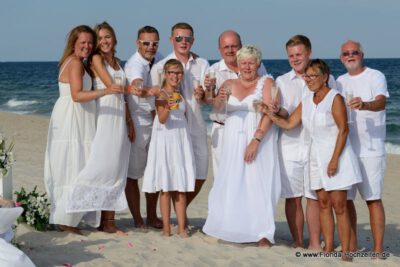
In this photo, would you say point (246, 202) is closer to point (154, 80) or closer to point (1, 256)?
point (154, 80)

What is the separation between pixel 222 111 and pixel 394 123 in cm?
1955

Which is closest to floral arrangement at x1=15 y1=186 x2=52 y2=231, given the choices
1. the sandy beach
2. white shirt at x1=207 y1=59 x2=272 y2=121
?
the sandy beach

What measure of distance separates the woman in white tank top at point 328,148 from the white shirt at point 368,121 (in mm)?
270

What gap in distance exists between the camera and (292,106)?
7.29 metres

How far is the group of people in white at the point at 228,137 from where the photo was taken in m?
6.95

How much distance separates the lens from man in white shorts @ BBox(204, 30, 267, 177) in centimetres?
759

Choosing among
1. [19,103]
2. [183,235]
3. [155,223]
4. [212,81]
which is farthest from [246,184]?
[19,103]

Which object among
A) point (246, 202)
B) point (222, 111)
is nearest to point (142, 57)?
point (222, 111)

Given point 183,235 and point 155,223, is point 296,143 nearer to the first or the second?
point 183,235

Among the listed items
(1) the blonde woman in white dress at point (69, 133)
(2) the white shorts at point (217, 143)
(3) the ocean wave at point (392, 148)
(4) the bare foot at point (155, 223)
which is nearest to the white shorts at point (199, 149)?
(2) the white shorts at point (217, 143)

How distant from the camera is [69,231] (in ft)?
24.3

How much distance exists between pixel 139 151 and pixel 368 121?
→ 271cm

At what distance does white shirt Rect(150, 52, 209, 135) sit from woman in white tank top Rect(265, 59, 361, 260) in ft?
3.59

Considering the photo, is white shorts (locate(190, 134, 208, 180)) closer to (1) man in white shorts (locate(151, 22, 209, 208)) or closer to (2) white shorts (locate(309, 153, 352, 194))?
(1) man in white shorts (locate(151, 22, 209, 208))
